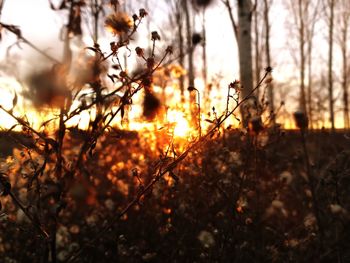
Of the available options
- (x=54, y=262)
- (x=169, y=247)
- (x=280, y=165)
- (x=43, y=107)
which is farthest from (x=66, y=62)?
(x=280, y=165)

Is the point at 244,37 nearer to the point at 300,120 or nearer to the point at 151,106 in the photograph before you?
the point at 151,106


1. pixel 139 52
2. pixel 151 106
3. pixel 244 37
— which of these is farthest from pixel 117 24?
pixel 244 37

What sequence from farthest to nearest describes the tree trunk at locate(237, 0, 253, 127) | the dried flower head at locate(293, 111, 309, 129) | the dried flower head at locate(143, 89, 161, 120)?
the tree trunk at locate(237, 0, 253, 127)
the dried flower head at locate(143, 89, 161, 120)
the dried flower head at locate(293, 111, 309, 129)

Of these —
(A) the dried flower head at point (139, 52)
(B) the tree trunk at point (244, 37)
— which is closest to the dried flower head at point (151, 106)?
(A) the dried flower head at point (139, 52)

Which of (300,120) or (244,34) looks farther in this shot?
(244,34)

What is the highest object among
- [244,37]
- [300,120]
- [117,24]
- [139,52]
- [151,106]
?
[244,37]

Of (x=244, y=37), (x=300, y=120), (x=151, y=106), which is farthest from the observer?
(x=244, y=37)

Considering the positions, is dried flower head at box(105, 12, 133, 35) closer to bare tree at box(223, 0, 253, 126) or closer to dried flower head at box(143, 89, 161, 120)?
dried flower head at box(143, 89, 161, 120)

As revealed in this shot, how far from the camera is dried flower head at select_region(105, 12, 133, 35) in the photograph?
6.87ft

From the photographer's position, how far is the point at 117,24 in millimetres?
2104

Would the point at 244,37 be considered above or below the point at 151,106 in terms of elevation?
above

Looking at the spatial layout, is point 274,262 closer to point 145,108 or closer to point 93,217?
point 145,108


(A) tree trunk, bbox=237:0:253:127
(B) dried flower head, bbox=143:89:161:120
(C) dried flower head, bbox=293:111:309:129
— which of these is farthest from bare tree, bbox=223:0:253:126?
(C) dried flower head, bbox=293:111:309:129

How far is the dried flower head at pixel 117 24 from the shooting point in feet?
6.87
